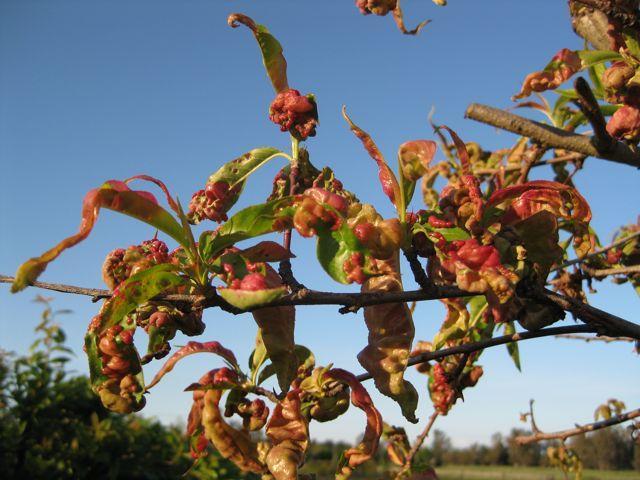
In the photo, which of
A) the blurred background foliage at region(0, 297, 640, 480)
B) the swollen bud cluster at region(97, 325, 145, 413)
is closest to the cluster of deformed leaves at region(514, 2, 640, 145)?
the swollen bud cluster at region(97, 325, 145, 413)

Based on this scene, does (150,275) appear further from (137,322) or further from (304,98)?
(304,98)

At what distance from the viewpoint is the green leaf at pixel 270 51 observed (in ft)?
4.67

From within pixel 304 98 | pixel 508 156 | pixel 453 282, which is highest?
pixel 508 156

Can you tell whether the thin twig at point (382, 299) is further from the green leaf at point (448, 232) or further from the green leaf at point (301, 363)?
the green leaf at point (301, 363)

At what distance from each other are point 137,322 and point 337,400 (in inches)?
20.4

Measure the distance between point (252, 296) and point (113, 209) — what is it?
1.15ft

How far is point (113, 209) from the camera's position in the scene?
42.3 inches

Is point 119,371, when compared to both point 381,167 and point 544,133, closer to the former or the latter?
point 381,167

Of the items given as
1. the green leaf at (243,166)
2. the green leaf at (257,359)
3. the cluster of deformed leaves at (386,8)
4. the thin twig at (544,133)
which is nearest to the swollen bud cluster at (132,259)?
the green leaf at (243,166)

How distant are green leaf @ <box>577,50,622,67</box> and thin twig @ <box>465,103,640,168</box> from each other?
94 cm

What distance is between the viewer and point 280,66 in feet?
5.01

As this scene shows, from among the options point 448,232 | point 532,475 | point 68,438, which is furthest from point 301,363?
point 532,475

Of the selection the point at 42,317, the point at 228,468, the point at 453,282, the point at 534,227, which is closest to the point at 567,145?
the point at 534,227

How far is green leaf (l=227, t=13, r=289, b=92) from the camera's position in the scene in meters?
1.42
